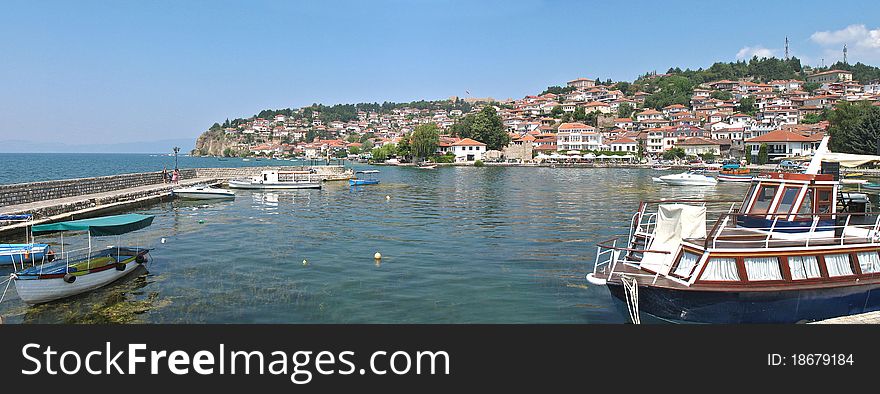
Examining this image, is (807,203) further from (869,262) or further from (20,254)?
(20,254)

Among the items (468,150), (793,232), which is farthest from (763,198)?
(468,150)

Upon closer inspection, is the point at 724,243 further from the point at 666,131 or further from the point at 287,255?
the point at 666,131

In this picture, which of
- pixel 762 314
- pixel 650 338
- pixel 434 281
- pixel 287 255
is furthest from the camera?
pixel 287 255

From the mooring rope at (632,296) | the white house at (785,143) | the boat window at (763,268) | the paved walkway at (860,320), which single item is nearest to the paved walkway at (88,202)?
the mooring rope at (632,296)

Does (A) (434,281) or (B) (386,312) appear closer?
(B) (386,312)

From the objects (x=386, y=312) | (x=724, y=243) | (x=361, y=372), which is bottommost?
(x=386, y=312)

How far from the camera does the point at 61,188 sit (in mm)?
33156

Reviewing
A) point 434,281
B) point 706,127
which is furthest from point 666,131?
point 434,281

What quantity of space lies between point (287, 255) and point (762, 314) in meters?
15.3

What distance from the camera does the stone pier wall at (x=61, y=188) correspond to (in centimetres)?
2888

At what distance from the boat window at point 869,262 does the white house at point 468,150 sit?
117594mm

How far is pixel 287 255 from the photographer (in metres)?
21.0

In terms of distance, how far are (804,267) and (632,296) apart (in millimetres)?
3527

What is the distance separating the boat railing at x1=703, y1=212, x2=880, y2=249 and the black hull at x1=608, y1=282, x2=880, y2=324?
1.02 m
